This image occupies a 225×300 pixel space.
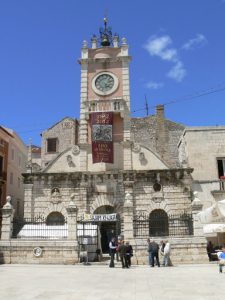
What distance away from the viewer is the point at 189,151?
87.4 ft

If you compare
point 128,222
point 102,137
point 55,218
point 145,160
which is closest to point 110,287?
point 128,222

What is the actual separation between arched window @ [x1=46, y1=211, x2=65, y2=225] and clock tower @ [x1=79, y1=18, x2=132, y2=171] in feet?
12.5

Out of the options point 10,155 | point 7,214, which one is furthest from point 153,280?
point 10,155

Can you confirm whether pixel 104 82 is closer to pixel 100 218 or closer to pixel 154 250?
pixel 100 218

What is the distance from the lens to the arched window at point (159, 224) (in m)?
24.1

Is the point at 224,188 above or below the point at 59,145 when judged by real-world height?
below

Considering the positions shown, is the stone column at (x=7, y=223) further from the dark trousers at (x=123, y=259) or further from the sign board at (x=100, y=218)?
the dark trousers at (x=123, y=259)

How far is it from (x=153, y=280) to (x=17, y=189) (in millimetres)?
26695

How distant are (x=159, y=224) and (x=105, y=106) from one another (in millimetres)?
9924

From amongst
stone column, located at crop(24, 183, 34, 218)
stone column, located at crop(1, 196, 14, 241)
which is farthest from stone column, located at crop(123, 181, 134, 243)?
stone column, located at crop(24, 183, 34, 218)

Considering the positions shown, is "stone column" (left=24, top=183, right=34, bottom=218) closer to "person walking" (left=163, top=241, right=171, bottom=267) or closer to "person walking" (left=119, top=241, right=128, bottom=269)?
"person walking" (left=119, top=241, right=128, bottom=269)

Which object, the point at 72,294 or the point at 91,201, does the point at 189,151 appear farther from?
the point at 72,294

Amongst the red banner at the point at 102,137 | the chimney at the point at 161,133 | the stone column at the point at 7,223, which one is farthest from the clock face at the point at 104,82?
the stone column at the point at 7,223

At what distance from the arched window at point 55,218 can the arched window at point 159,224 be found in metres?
6.38
